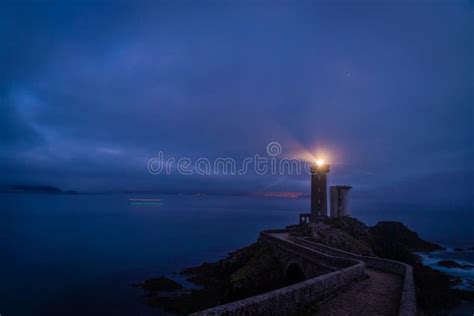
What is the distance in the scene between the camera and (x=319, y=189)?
4356 cm

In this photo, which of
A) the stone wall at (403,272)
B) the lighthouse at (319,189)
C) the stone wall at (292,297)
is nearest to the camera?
the stone wall at (292,297)

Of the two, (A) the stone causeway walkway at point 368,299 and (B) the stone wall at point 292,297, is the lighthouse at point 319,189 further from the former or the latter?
(A) the stone causeway walkway at point 368,299

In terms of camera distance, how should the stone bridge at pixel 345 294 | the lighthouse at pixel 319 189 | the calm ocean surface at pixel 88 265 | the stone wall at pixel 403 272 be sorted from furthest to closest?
the lighthouse at pixel 319 189
the calm ocean surface at pixel 88 265
the stone wall at pixel 403 272
the stone bridge at pixel 345 294

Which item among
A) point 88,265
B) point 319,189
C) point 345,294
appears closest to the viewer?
point 345,294

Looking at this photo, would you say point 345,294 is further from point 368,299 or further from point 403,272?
point 403,272

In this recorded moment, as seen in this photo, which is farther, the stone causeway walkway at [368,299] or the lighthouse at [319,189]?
the lighthouse at [319,189]

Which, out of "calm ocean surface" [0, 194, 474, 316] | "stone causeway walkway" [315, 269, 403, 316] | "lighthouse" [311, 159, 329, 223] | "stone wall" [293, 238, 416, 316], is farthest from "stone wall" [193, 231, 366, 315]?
"lighthouse" [311, 159, 329, 223]

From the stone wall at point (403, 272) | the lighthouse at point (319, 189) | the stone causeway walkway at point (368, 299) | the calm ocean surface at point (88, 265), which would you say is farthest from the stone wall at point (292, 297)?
the lighthouse at point (319, 189)

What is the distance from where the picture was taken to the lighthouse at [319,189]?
43062mm

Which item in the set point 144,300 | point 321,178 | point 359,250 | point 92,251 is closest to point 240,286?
point 144,300

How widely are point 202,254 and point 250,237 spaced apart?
76.3 feet

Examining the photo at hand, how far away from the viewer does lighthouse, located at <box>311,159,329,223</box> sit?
43.1 metres

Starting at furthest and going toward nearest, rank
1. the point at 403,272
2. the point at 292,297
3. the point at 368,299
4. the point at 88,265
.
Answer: the point at 88,265
the point at 403,272
the point at 368,299
the point at 292,297

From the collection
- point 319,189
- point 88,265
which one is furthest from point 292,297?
point 88,265
